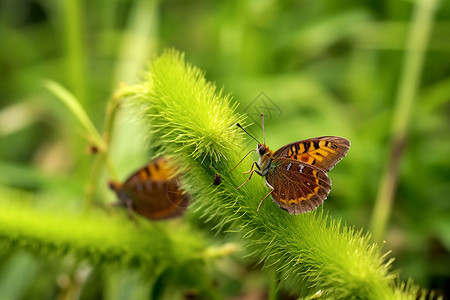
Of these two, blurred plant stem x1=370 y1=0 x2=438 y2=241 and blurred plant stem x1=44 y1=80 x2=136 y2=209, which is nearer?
blurred plant stem x1=44 y1=80 x2=136 y2=209

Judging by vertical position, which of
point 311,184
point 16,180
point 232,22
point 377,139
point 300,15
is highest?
point 300,15

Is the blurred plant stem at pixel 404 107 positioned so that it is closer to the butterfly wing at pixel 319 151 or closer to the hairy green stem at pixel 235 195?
the butterfly wing at pixel 319 151

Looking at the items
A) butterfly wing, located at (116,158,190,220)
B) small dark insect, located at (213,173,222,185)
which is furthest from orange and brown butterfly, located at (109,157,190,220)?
small dark insect, located at (213,173,222,185)

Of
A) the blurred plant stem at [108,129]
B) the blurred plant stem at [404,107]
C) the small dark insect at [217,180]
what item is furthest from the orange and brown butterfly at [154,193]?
the blurred plant stem at [404,107]

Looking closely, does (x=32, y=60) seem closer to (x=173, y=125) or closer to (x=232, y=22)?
(x=232, y=22)

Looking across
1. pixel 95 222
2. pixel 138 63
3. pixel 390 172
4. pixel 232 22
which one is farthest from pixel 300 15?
pixel 95 222

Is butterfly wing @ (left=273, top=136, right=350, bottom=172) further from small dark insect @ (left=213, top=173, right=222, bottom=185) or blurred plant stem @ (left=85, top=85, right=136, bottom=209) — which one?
blurred plant stem @ (left=85, top=85, right=136, bottom=209)
